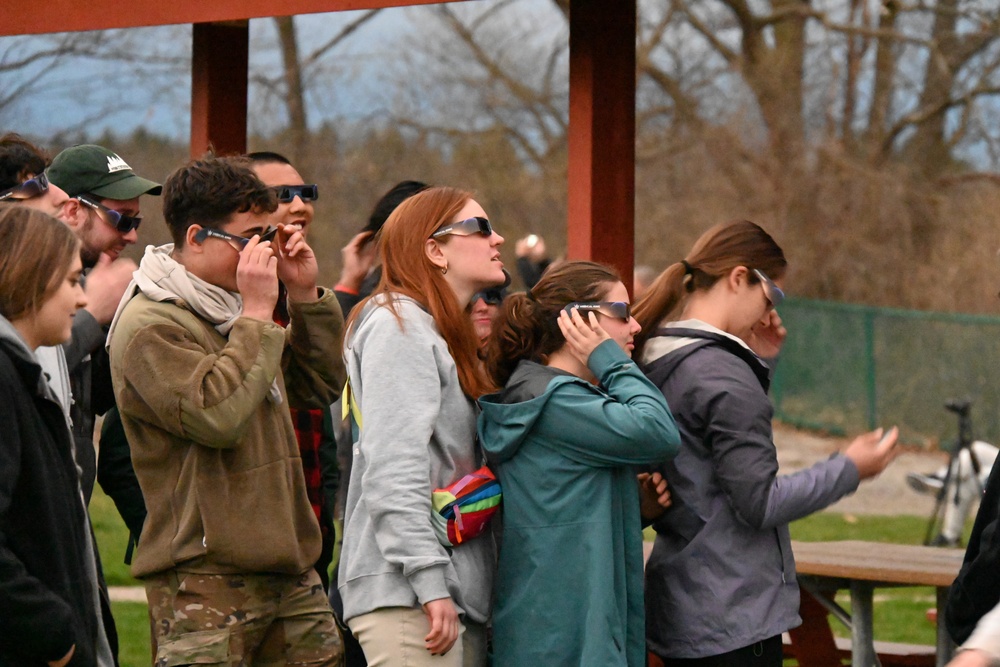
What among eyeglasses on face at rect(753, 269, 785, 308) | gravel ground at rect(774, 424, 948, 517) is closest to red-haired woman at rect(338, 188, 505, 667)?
eyeglasses on face at rect(753, 269, 785, 308)

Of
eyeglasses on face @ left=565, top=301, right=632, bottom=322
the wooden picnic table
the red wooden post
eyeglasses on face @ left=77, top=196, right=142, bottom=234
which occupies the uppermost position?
the red wooden post

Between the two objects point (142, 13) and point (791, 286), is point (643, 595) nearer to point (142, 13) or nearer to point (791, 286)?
point (142, 13)

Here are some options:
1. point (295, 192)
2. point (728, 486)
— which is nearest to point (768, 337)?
point (728, 486)

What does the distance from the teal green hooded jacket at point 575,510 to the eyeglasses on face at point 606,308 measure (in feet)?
0.31

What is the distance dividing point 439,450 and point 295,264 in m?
0.87

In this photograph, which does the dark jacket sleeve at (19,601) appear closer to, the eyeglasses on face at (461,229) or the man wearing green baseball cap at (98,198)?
the eyeglasses on face at (461,229)

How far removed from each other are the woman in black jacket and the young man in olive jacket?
0.30 meters

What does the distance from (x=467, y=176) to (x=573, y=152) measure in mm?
18185

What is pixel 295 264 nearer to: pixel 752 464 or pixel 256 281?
pixel 256 281

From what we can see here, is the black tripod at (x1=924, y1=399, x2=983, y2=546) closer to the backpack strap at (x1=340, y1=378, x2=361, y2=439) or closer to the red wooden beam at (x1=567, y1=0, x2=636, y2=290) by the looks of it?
the red wooden beam at (x1=567, y1=0, x2=636, y2=290)

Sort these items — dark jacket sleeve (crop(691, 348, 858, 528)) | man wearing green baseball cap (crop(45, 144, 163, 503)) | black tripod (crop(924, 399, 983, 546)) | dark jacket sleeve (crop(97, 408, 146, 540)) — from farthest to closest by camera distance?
black tripod (crop(924, 399, 983, 546))
dark jacket sleeve (crop(97, 408, 146, 540))
man wearing green baseball cap (crop(45, 144, 163, 503))
dark jacket sleeve (crop(691, 348, 858, 528))

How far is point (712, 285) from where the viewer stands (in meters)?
3.62

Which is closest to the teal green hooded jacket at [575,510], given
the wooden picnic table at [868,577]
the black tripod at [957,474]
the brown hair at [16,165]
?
the brown hair at [16,165]

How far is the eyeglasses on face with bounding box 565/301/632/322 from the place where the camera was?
3355 mm
